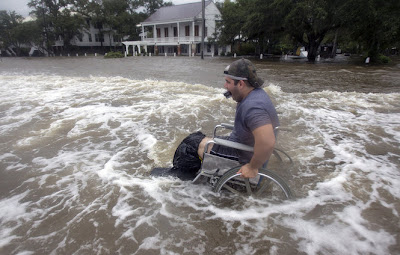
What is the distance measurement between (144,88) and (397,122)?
8.41 m

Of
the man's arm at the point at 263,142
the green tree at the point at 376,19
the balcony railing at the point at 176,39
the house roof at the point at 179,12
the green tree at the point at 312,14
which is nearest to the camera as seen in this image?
the man's arm at the point at 263,142

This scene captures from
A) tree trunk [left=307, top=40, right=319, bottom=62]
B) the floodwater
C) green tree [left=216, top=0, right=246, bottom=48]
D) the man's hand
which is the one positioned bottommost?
the floodwater

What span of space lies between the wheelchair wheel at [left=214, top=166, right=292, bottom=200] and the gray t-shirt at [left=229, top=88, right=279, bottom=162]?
0.72 feet

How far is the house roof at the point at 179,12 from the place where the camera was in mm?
38125

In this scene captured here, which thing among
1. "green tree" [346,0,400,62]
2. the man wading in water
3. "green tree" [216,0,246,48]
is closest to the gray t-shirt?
the man wading in water

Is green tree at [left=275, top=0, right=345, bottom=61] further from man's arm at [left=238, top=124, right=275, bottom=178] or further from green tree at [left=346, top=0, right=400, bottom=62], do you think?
man's arm at [left=238, top=124, right=275, bottom=178]

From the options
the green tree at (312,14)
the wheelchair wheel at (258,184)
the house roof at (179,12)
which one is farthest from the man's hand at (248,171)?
the house roof at (179,12)

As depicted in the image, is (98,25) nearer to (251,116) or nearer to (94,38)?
(94,38)

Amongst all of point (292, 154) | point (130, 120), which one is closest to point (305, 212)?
point (292, 154)

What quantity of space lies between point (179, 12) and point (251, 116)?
143 feet

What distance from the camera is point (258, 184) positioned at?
273 cm

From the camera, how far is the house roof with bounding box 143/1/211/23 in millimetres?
38125

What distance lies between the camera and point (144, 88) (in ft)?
32.7

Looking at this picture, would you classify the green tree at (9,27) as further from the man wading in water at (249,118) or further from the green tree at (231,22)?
the man wading in water at (249,118)
